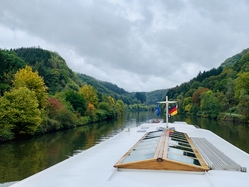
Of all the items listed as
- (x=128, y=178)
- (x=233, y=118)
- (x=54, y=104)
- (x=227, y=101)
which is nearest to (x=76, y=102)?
(x=54, y=104)

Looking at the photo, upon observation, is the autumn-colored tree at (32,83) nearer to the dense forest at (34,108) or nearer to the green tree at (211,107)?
the dense forest at (34,108)

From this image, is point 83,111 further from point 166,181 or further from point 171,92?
point 171,92

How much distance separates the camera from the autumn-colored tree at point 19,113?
1188 inches

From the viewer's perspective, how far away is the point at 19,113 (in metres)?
31.2

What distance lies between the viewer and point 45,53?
13038cm

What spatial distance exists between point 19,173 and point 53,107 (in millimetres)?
29384

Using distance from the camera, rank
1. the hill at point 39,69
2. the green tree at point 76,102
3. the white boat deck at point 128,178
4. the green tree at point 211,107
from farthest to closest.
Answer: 1. the green tree at point 211,107
2. the green tree at point 76,102
3. the hill at point 39,69
4. the white boat deck at point 128,178

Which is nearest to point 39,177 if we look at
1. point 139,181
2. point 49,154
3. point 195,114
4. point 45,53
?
point 139,181

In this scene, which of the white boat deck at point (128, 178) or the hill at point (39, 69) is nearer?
the white boat deck at point (128, 178)

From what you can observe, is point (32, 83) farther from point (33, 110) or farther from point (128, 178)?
point (128, 178)

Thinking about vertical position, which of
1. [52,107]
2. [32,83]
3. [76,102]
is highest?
[32,83]

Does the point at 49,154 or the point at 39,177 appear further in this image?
the point at 49,154

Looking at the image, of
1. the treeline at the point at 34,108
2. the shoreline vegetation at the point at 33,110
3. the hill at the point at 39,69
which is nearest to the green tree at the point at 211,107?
the treeline at the point at 34,108

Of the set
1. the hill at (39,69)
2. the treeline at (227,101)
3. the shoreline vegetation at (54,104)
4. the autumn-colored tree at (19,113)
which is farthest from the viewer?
the hill at (39,69)
